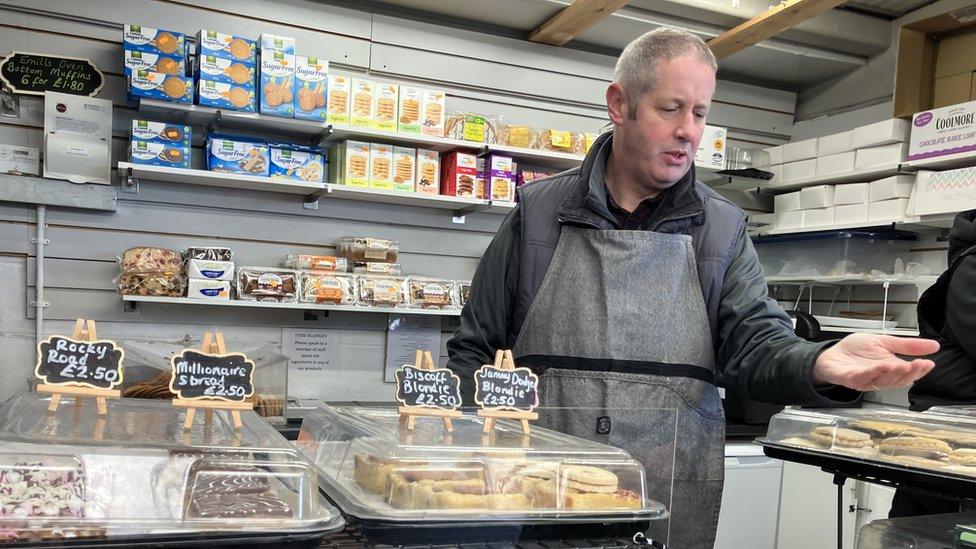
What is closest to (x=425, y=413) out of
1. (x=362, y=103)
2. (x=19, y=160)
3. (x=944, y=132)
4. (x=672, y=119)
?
(x=672, y=119)

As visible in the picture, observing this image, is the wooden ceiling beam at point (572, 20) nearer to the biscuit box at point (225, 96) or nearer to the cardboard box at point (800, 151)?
the cardboard box at point (800, 151)

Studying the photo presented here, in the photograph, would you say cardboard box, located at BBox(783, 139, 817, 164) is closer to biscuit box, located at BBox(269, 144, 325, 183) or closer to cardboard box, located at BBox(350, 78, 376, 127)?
cardboard box, located at BBox(350, 78, 376, 127)

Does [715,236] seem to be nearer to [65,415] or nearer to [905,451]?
[905,451]

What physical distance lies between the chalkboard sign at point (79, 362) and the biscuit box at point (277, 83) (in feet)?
8.26

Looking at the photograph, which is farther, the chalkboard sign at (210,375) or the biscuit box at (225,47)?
the biscuit box at (225,47)

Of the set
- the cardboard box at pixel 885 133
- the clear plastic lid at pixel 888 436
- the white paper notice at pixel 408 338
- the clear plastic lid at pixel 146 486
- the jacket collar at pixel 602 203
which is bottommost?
the white paper notice at pixel 408 338

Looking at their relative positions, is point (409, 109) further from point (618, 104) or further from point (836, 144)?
point (836, 144)

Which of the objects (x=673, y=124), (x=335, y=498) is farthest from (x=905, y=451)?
(x=335, y=498)

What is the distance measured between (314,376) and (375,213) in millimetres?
873

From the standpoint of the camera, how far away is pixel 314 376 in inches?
157

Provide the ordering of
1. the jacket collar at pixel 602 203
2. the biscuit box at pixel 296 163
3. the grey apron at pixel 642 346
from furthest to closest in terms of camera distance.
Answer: the biscuit box at pixel 296 163, the jacket collar at pixel 602 203, the grey apron at pixel 642 346

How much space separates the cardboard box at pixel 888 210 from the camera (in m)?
3.87

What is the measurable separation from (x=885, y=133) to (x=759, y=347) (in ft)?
9.06

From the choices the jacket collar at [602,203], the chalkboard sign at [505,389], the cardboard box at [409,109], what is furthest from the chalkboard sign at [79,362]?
the cardboard box at [409,109]
